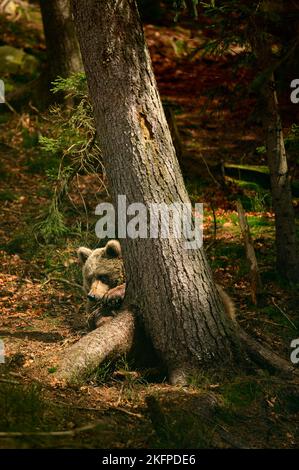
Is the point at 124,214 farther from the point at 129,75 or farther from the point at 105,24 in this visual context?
the point at 105,24

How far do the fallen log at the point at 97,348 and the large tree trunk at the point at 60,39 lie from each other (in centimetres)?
746

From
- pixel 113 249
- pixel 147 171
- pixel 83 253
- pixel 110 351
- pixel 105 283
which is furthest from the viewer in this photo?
pixel 83 253

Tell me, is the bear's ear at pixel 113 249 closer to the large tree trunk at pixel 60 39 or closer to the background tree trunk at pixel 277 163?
the background tree trunk at pixel 277 163

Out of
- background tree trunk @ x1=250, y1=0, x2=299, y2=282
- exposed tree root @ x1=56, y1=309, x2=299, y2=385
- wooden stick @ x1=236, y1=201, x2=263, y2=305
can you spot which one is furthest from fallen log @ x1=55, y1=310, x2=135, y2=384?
background tree trunk @ x1=250, y1=0, x2=299, y2=282

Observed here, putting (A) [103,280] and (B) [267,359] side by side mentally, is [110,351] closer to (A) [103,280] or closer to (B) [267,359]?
(A) [103,280]

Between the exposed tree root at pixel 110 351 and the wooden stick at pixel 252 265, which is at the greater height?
the wooden stick at pixel 252 265

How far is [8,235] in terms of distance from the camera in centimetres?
1072

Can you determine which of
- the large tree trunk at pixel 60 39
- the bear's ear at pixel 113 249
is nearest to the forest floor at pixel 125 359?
the bear's ear at pixel 113 249

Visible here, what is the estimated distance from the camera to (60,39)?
13086 mm

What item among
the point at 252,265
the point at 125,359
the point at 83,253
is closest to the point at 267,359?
the point at 125,359

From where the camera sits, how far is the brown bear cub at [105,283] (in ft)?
24.2

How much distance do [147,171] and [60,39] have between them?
24.9ft

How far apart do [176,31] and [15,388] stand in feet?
52.9

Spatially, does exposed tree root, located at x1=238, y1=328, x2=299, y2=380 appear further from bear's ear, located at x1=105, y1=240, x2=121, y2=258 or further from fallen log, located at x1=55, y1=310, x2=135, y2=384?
bear's ear, located at x1=105, y1=240, x2=121, y2=258
